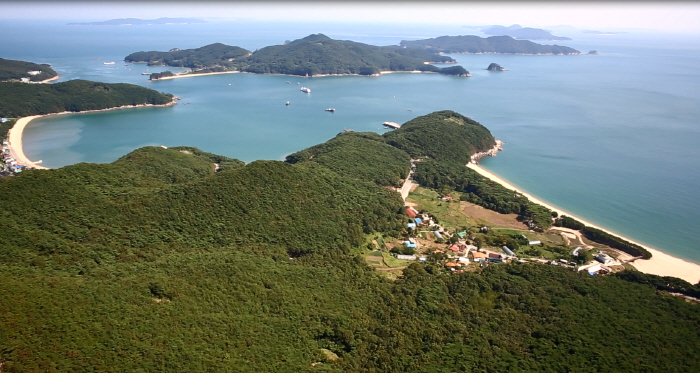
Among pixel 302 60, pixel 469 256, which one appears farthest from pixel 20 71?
pixel 469 256

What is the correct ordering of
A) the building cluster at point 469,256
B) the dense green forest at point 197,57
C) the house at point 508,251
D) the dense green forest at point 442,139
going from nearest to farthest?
the building cluster at point 469,256, the house at point 508,251, the dense green forest at point 442,139, the dense green forest at point 197,57

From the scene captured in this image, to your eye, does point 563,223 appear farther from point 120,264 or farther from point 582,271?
point 120,264

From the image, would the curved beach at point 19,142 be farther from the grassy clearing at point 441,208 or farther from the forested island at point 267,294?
the grassy clearing at point 441,208

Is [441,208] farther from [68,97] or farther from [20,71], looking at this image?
[20,71]

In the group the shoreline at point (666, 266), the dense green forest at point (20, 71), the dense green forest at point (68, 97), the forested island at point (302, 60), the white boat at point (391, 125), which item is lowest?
the shoreline at point (666, 266)

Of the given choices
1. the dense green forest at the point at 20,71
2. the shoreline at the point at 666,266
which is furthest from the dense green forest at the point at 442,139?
the dense green forest at the point at 20,71

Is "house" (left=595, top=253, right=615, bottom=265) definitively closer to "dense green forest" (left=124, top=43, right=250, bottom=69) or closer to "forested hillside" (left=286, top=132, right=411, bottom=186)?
"forested hillside" (left=286, top=132, right=411, bottom=186)

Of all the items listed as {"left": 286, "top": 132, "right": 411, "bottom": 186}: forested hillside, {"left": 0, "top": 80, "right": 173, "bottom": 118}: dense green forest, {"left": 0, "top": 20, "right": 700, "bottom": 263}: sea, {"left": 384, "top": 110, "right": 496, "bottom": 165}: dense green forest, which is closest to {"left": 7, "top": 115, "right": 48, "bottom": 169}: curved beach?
{"left": 0, "top": 20, "right": 700, "bottom": 263}: sea
